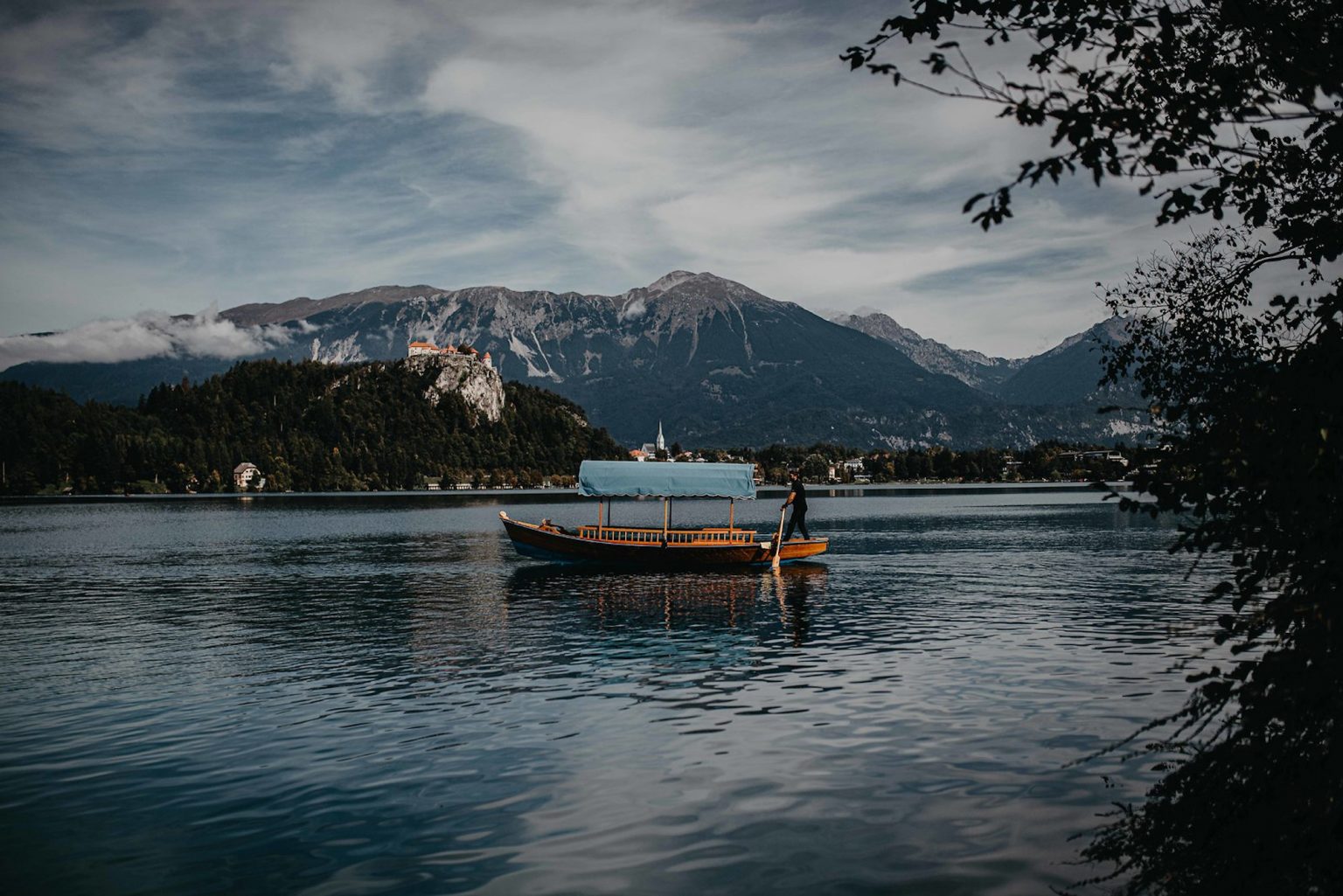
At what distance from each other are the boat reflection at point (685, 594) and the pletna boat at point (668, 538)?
3.03 ft

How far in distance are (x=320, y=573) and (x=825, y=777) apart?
49402 millimetres

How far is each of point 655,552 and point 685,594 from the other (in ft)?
34.1

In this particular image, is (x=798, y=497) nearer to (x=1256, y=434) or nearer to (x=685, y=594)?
(x=685, y=594)

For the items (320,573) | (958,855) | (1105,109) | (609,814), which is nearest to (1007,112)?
(1105,109)

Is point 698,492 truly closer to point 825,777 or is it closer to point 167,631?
point 167,631

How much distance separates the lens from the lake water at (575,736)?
13.3 m

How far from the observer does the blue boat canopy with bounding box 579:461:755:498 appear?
55.9 meters

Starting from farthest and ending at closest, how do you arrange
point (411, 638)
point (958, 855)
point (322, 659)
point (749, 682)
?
point (411, 638)
point (322, 659)
point (749, 682)
point (958, 855)

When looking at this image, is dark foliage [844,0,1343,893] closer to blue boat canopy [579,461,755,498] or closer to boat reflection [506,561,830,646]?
boat reflection [506,561,830,646]

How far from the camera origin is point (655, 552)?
55562 millimetres

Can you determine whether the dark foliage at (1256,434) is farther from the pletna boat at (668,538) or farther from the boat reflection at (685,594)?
the pletna boat at (668,538)

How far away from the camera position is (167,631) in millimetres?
35469

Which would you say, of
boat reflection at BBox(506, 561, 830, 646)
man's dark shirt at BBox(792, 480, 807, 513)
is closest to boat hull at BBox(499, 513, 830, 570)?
boat reflection at BBox(506, 561, 830, 646)

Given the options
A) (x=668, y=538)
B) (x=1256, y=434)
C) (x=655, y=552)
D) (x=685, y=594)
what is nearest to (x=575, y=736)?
(x=1256, y=434)
